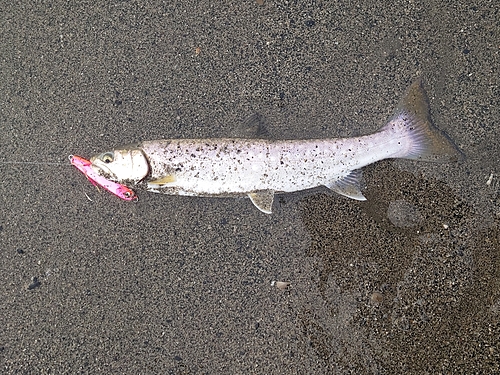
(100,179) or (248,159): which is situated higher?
(248,159)

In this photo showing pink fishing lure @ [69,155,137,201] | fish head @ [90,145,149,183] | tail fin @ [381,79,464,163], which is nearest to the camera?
fish head @ [90,145,149,183]

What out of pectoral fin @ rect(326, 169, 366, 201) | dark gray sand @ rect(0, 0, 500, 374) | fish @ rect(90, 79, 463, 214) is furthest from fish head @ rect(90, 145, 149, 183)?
pectoral fin @ rect(326, 169, 366, 201)

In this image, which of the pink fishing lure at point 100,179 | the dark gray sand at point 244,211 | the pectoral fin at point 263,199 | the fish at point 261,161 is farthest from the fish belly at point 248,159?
the pink fishing lure at point 100,179

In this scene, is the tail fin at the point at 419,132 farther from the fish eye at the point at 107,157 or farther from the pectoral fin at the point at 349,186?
the fish eye at the point at 107,157

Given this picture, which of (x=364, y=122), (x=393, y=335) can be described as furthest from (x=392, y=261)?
(x=364, y=122)

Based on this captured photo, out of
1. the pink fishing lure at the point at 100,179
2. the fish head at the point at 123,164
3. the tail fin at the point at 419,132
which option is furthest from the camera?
the pink fishing lure at the point at 100,179

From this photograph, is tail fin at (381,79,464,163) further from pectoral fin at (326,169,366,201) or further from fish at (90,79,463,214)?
pectoral fin at (326,169,366,201)

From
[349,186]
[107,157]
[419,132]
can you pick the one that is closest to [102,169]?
[107,157]

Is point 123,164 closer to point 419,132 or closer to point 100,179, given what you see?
point 100,179
